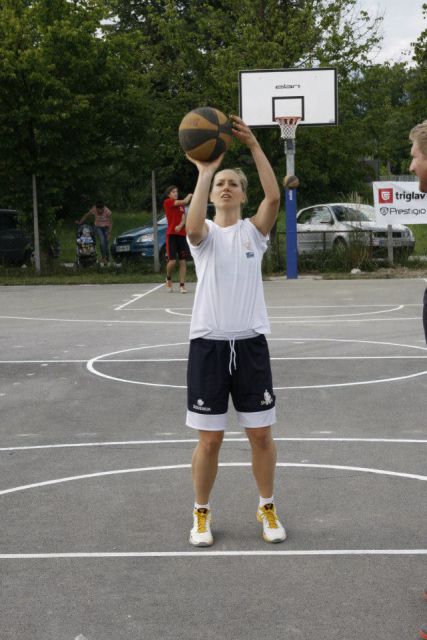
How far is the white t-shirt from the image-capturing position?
207 inches

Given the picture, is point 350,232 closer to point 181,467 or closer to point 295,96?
point 295,96

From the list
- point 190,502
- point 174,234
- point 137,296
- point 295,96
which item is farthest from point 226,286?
point 295,96

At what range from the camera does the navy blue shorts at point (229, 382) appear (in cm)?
526

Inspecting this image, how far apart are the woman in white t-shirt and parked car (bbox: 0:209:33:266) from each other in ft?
74.4

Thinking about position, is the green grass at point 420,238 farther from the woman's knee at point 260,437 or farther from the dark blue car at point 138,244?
the woman's knee at point 260,437

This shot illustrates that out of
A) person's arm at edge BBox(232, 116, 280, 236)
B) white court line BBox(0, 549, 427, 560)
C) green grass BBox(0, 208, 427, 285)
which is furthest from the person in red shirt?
white court line BBox(0, 549, 427, 560)

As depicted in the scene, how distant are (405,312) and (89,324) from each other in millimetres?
4914

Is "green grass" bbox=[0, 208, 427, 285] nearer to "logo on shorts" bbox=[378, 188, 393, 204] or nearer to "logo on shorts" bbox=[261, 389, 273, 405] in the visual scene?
"logo on shorts" bbox=[378, 188, 393, 204]

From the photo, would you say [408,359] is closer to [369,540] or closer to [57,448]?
[57,448]

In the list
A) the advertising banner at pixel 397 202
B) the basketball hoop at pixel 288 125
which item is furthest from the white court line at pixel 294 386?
the advertising banner at pixel 397 202

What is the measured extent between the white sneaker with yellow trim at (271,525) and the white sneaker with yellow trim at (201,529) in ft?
0.94

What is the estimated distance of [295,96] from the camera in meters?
23.0

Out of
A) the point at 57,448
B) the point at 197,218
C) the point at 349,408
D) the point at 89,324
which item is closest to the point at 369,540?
the point at 197,218

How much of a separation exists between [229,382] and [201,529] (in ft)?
2.57
